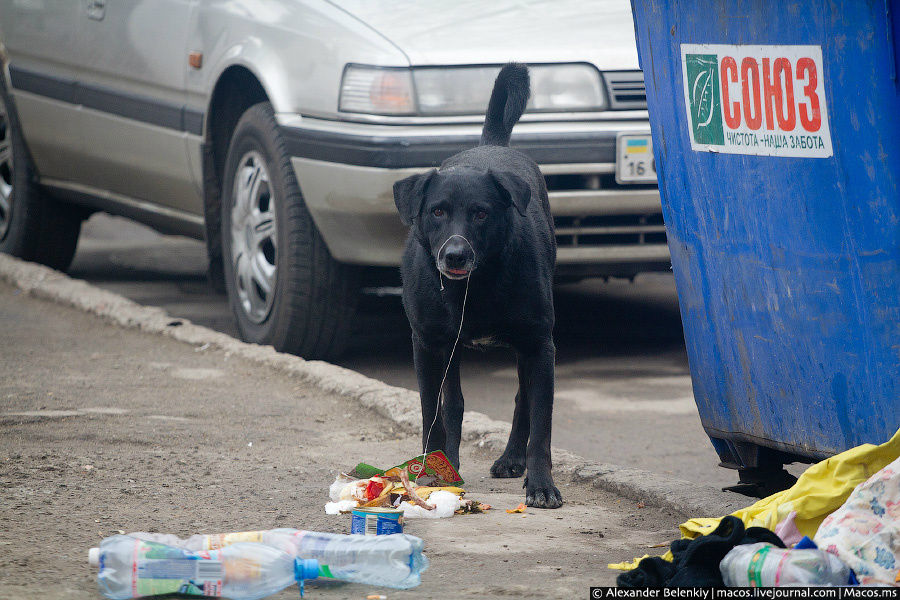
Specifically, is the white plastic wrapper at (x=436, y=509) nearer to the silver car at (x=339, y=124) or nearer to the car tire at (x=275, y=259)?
the silver car at (x=339, y=124)

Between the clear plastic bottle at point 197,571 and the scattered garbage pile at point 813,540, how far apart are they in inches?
29.6

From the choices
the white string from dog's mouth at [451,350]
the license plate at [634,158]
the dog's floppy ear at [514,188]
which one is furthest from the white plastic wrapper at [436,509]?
the license plate at [634,158]

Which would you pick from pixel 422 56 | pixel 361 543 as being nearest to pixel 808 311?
Answer: pixel 361 543

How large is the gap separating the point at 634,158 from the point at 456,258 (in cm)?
178

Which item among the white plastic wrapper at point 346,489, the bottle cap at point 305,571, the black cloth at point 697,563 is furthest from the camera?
the white plastic wrapper at point 346,489

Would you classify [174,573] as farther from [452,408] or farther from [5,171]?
[5,171]

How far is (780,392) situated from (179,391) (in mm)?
2586

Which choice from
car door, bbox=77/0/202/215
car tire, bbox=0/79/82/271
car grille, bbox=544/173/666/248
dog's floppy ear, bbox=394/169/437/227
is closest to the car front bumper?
car grille, bbox=544/173/666/248

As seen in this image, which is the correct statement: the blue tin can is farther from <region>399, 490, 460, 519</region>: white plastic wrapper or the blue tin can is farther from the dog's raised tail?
the dog's raised tail

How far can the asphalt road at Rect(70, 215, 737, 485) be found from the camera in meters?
5.00

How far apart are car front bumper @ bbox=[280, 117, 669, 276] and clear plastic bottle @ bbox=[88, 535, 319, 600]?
8.49 feet

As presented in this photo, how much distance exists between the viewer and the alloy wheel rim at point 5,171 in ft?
25.6

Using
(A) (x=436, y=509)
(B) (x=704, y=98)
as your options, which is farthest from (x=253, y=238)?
(B) (x=704, y=98)

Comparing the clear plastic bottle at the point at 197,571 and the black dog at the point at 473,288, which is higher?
the black dog at the point at 473,288
